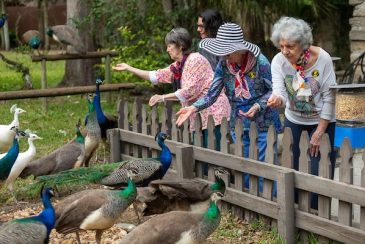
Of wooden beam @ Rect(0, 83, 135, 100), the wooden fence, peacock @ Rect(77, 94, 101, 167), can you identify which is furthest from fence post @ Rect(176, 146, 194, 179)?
wooden beam @ Rect(0, 83, 135, 100)

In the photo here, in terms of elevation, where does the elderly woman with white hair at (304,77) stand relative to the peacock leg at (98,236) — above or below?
above

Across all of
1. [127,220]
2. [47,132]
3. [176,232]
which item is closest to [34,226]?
[176,232]

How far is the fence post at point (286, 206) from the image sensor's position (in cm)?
518

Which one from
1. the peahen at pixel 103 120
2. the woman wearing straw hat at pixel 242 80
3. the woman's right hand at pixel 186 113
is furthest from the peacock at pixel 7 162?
the peahen at pixel 103 120

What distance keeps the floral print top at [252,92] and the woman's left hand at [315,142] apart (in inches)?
23.5

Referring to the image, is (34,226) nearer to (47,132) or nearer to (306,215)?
(306,215)

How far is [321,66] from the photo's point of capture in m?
5.14

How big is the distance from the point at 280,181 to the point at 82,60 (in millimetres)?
10475

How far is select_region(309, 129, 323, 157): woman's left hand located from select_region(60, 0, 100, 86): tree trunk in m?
9.66

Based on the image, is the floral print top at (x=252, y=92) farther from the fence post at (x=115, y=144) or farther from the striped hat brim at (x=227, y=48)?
the fence post at (x=115, y=144)

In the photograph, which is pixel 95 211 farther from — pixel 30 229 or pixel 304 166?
pixel 304 166

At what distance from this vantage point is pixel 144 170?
6105 mm

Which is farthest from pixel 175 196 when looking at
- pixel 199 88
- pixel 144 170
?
pixel 199 88

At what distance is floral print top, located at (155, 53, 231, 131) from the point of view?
6.28 m
